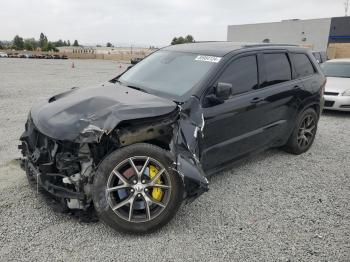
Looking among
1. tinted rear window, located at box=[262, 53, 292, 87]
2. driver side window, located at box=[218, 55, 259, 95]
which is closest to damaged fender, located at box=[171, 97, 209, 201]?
driver side window, located at box=[218, 55, 259, 95]

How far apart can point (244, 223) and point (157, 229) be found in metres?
0.93

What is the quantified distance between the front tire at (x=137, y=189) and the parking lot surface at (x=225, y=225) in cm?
18

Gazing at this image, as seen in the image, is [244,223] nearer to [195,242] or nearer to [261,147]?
[195,242]

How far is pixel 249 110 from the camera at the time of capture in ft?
13.4

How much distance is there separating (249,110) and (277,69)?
101cm

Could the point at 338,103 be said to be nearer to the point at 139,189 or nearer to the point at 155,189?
the point at 155,189

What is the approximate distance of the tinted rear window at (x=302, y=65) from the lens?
16.5ft

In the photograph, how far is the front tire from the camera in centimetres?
292

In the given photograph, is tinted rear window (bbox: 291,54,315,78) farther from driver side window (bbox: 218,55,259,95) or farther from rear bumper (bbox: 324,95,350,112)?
rear bumper (bbox: 324,95,350,112)

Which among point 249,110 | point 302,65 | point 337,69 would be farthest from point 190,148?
point 337,69

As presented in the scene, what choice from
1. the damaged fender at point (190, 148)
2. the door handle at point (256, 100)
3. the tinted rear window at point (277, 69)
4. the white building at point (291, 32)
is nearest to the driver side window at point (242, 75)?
the door handle at point (256, 100)

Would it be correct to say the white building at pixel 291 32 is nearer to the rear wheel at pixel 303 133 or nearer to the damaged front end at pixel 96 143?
the rear wheel at pixel 303 133

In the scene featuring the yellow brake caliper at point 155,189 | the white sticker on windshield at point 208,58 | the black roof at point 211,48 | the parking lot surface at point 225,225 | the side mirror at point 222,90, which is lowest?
the parking lot surface at point 225,225

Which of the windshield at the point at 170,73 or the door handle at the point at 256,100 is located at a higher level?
the windshield at the point at 170,73
